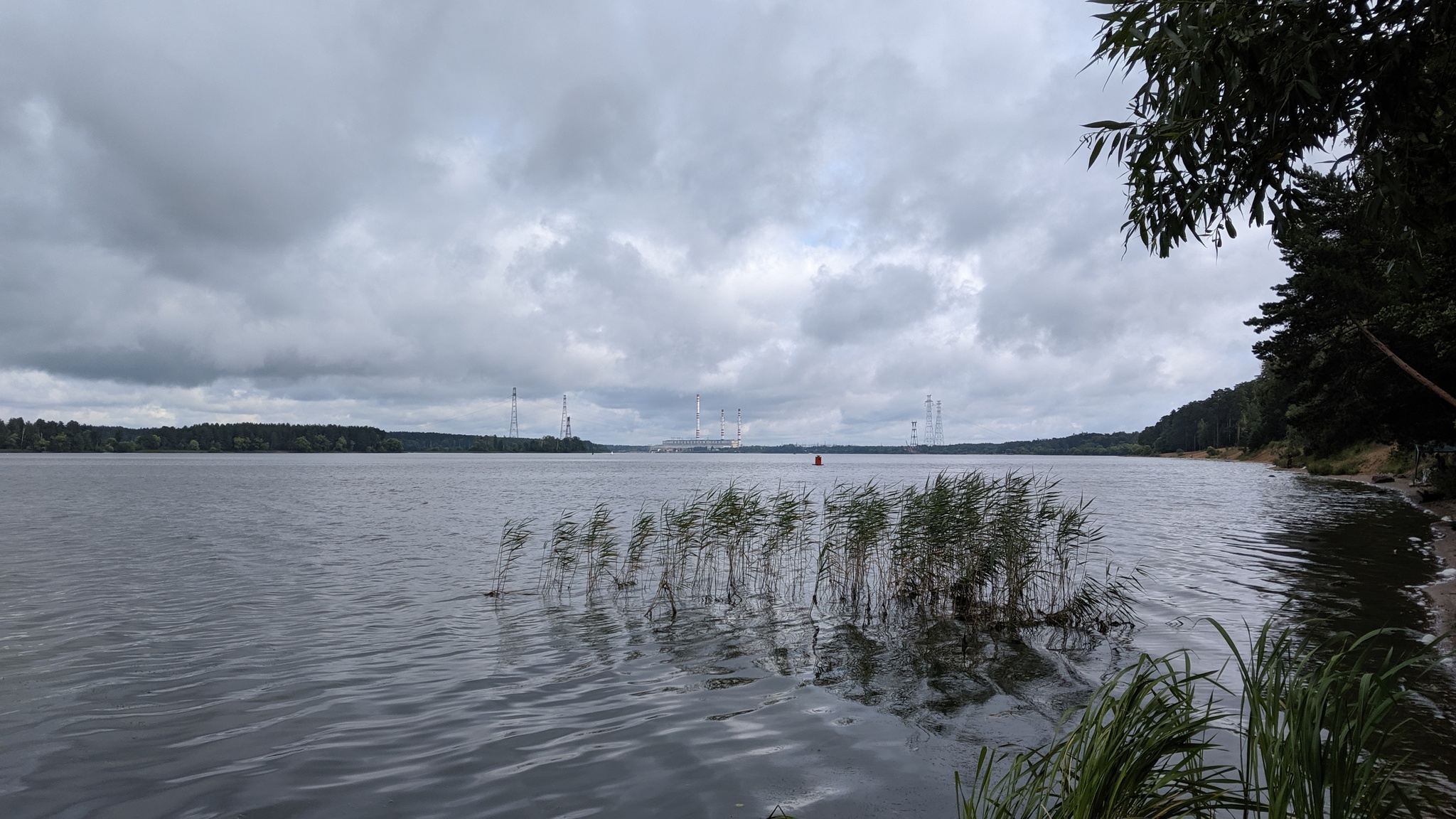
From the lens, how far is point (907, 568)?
18.5 m

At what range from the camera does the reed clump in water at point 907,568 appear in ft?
56.1

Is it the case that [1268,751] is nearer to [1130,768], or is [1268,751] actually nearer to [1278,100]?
[1130,768]

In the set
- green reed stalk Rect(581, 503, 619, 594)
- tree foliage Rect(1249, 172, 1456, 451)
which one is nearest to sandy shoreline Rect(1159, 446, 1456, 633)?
tree foliage Rect(1249, 172, 1456, 451)

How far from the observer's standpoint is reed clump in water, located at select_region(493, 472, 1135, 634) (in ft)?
56.1

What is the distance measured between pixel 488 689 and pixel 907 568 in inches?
426

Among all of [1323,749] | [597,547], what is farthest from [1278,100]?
[597,547]

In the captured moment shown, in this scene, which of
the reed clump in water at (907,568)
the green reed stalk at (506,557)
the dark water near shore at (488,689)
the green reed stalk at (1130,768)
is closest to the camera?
the green reed stalk at (1130,768)

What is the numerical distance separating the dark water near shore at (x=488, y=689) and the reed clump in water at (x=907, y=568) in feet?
5.12

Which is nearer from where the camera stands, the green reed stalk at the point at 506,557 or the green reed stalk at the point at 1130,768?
the green reed stalk at the point at 1130,768

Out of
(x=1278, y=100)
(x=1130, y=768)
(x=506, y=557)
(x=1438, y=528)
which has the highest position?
(x=1278, y=100)

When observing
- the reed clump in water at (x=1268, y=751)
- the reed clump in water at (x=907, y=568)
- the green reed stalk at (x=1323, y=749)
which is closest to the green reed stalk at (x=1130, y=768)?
the reed clump in water at (x=1268, y=751)

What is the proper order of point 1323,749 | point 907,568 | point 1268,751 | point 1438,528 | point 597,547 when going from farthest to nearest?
point 1438,528 < point 597,547 < point 907,568 < point 1323,749 < point 1268,751

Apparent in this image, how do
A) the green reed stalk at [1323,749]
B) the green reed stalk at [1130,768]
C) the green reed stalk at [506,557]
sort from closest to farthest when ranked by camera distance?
the green reed stalk at [1323,749] → the green reed stalk at [1130,768] → the green reed stalk at [506,557]

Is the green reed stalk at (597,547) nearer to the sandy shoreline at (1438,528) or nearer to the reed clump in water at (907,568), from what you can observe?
the reed clump in water at (907,568)
